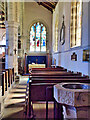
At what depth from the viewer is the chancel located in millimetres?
1721

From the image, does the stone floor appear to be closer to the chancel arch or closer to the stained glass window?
the stained glass window

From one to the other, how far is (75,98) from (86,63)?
7.68 feet

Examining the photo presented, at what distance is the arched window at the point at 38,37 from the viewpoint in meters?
11.9

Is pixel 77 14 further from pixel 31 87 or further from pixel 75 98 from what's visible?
pixel 75 98

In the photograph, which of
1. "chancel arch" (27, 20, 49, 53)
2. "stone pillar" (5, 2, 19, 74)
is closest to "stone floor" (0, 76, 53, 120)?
"stone pillar" (5, 2, 19, 74)

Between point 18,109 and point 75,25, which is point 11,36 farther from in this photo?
point 18,109

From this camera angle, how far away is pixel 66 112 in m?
1.53

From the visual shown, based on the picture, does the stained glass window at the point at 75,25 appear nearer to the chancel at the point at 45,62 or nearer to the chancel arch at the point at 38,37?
the chancel at the point at 45,62

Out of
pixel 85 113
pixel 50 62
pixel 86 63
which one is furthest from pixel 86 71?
pixel 50 62

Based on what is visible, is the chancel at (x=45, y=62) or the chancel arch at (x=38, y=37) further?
the chancel arch at (x=38, y=37)

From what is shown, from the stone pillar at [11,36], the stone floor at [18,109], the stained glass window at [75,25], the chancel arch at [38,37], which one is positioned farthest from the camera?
the chancel arch at [38,37]

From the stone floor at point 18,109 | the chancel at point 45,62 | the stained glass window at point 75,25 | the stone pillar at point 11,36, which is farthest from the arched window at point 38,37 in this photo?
the stone floor at point 18,109

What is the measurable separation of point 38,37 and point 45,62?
6.91 ft

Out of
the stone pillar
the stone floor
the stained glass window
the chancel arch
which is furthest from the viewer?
the chancel arch
